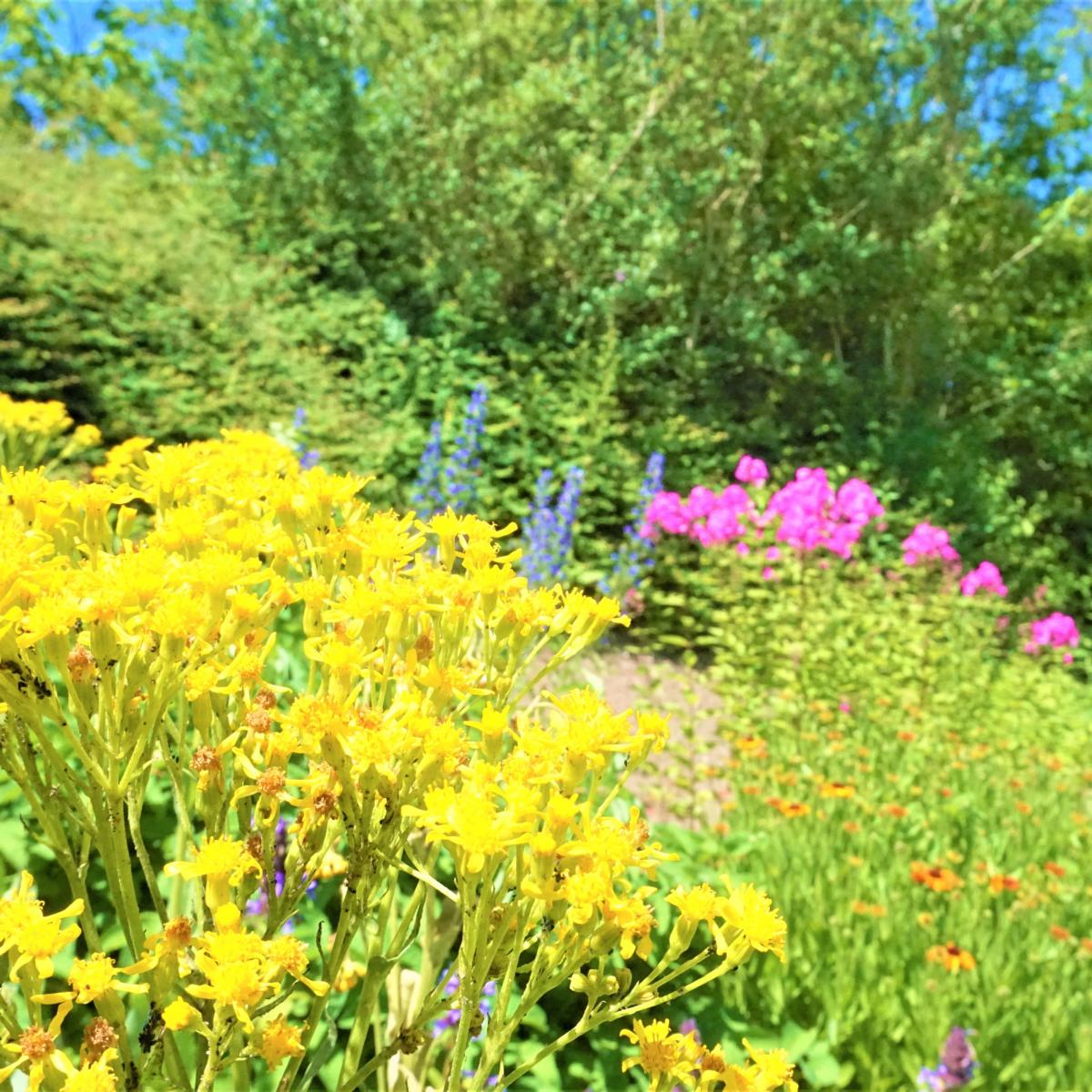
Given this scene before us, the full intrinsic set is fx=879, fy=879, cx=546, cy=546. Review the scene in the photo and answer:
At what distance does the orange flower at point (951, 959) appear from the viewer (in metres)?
2.41

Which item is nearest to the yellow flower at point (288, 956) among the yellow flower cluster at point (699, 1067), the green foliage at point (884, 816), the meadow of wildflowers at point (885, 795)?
the yellow flower cluster at point (699, 1067)

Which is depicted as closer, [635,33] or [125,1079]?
[125,1079]

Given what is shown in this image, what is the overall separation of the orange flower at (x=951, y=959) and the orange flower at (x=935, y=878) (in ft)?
0.99

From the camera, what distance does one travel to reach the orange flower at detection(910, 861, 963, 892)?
2793 millimetres

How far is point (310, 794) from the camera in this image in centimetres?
77

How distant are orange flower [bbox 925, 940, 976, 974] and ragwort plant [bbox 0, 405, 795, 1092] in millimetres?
1960

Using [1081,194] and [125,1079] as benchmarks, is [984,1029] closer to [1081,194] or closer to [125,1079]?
[125,1079]

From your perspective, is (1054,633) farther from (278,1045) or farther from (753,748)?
(278,1045)

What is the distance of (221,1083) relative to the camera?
1.42m

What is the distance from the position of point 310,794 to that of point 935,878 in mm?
2694

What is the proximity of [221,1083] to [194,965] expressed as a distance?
88 cm

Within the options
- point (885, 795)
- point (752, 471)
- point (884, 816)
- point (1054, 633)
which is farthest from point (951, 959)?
point (1054, 633)

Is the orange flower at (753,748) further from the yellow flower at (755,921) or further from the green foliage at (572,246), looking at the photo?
the green foliage at (572,246)

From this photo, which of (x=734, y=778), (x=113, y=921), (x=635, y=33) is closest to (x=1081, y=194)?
(x=635, y=33)
